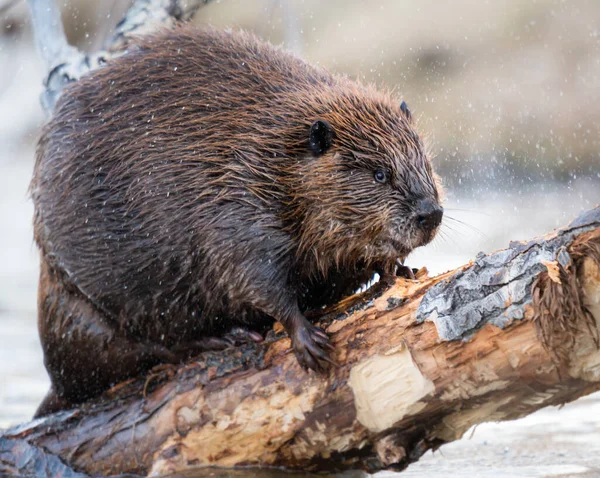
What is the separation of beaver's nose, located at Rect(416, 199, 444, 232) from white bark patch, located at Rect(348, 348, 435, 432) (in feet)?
2.04

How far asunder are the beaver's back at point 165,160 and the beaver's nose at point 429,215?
589 millimetres

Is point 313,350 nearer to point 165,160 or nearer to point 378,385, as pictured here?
point 378,385

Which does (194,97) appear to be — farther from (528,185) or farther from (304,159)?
(528,185)

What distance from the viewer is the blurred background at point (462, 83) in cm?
986

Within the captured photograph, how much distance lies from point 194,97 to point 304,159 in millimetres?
605

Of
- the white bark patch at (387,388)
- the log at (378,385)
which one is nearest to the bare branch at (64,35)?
the log at (378,385)

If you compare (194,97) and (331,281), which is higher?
(194,97)

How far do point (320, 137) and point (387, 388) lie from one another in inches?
43.8

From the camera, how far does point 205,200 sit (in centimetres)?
350

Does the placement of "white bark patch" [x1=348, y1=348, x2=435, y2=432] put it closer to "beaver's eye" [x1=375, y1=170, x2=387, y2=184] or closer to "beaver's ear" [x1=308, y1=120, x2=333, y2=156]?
"beaver's eye" [x1=375, y1=170, x2=387, y2=184]

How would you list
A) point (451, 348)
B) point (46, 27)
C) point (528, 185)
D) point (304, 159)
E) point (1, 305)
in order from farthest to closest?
1. point (528, 185)
2. point (1, 305)
3. point (46, 27)
4. point (304, 159)
5. point (451, 348)

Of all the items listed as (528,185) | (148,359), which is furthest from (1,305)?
(528,185)

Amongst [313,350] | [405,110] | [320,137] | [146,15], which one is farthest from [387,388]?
[146,15]

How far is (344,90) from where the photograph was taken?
3.66 m
